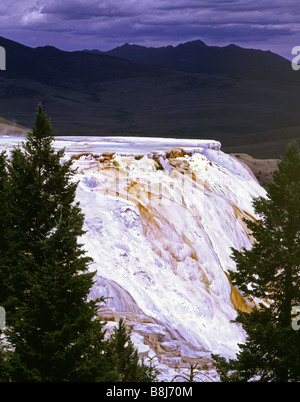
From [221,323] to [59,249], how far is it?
172 inches

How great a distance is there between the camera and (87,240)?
37.1 ft

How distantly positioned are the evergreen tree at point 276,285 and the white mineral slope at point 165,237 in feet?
4.16

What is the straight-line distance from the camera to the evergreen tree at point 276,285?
9.48 meters

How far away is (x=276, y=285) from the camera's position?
391 inches

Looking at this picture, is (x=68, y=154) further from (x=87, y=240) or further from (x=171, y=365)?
(x=171, y=365)

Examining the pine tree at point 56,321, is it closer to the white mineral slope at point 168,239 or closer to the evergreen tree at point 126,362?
the evergreen tree at point 126,362

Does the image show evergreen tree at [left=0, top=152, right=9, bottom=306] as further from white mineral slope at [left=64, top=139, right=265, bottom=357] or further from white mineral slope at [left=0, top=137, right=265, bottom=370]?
white mineral slope at [left=64, top=139, right=265, bottom=357]

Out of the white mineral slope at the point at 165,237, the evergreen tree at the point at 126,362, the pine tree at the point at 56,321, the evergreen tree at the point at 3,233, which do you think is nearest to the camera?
the pine tree at the point at 56,321

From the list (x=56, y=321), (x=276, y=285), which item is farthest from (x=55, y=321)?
(x=276, y=285)

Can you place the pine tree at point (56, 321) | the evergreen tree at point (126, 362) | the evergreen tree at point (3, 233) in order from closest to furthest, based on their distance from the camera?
1. the pine tree at point (56, 321)
2. the evergreen tree at point (126, 362)
3. the evergreen tree at point (3, 233)

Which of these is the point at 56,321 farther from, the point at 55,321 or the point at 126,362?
the point at 126,362

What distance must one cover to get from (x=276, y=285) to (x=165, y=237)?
9.02 ft

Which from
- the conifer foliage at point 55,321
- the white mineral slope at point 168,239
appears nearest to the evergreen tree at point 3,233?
the conifer foliage at point 55,321

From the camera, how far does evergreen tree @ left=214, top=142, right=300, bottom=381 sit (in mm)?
9477
